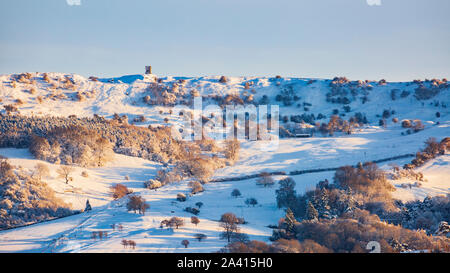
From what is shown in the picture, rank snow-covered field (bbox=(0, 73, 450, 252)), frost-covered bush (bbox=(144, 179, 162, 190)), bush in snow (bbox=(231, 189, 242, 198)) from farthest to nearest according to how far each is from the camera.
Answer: frost-covered bush (bbox=(144, 179, 162, 190))
bush in snow (bbox=(231, 189, 242, 198))
snow-covered field (bbox=(0, 73, 450, 252))

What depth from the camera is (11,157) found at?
22.9 metres

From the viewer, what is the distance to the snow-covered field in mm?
13859

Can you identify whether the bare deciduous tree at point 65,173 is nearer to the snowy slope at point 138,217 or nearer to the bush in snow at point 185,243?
the snowy slope at point 138,217

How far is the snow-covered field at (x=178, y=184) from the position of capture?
1386 cm

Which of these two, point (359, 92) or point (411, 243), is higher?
point (359, 92)

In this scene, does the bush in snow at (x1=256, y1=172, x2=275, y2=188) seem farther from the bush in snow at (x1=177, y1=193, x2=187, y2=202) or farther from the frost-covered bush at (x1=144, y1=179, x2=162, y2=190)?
the frost-covered bush at (x1=144, y1=179, x2=162, y2=190)

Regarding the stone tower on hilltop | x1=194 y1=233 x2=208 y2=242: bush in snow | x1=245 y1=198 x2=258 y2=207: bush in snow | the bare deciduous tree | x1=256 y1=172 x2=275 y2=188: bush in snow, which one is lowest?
x1=245 y1=198 x2=258 y2=207: bush in snow

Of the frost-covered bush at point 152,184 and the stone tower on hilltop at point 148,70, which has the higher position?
the stone tower on hilltop at point 148,70

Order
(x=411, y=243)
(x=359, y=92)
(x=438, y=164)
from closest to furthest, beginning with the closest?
1. (x=411, y=243)
2. (x=438, y=164)
3. (x=359, y=92)

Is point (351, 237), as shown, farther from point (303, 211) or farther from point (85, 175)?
point (85, 175)

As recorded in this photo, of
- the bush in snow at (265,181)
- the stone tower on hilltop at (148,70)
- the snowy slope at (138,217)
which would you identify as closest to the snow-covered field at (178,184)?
the snowy slope at (138,217)

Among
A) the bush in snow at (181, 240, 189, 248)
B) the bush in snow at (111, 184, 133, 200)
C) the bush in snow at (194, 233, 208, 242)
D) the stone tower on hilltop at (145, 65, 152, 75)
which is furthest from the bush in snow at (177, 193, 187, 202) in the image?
the stone tower on hilltop at (145, 65, 152, 75)

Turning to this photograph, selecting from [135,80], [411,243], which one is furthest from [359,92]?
[411,243]

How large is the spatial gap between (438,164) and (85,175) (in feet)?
90.6
